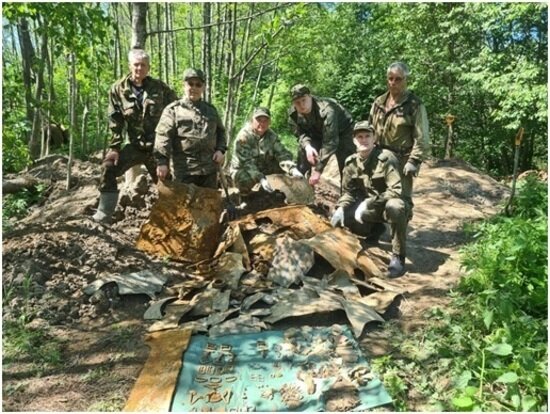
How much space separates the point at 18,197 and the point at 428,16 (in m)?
11.4

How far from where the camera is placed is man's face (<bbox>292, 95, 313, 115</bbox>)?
5.64 m

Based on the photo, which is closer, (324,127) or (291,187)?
(324,127)

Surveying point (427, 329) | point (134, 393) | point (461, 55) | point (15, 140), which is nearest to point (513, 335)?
point (427, 329)

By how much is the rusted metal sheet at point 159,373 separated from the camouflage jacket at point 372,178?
2.49 m

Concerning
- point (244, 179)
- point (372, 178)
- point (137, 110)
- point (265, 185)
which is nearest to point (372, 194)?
point (372, 178)

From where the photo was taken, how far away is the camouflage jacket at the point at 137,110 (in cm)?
526

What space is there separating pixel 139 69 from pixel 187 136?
899 millimetres

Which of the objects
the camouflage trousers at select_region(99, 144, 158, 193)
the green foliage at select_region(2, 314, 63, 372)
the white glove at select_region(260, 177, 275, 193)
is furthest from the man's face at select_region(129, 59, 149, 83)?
the green foliage at select_region(2, 314, 63, 372)

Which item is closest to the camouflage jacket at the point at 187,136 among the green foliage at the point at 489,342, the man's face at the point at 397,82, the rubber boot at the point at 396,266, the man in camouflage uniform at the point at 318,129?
the man in camouflage uniform at the point at 318,129

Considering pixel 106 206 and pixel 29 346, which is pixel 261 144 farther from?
pixel 29 346

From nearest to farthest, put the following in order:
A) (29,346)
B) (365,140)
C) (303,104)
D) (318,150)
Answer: (29,346) → (365,140) → (303,104) → (318,150)

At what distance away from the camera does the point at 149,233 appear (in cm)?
513

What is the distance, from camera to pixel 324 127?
5.68 m

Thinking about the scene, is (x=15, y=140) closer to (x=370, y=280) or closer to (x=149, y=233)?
(x=149, y=233)
